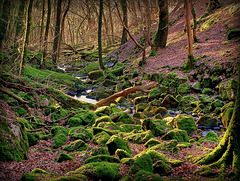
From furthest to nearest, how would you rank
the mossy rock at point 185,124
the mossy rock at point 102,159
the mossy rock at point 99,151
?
the mossy rock at point 185,124 → the mossy rock at point 99,151 → the mossy rock at point 102,159

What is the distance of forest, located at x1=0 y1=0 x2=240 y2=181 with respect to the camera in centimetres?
399

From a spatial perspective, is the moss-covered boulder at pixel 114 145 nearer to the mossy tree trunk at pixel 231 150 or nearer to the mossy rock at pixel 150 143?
the mossy rock at pixel 150 143

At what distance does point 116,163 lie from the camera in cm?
456

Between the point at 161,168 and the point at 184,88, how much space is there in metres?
9.89

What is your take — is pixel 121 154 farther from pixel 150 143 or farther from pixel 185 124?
pixel 185 124

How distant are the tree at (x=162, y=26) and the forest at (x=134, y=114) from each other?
9 cm

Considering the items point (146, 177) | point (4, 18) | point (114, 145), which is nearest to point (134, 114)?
point (114, 145)

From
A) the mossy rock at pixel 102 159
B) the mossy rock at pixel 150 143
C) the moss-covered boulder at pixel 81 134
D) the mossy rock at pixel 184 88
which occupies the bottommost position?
the mossy rock at pixel 150 143

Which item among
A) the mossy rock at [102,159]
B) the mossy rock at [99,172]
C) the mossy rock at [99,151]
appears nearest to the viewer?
the mossy rock at [99,172]

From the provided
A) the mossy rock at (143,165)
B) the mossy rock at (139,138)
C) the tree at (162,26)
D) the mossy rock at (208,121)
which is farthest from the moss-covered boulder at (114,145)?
the tree at (162,26)

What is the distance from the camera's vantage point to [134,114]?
401 inches

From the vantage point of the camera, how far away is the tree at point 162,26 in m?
19.3

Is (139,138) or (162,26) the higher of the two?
(162,26)

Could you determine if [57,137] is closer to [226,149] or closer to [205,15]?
[226,149]
